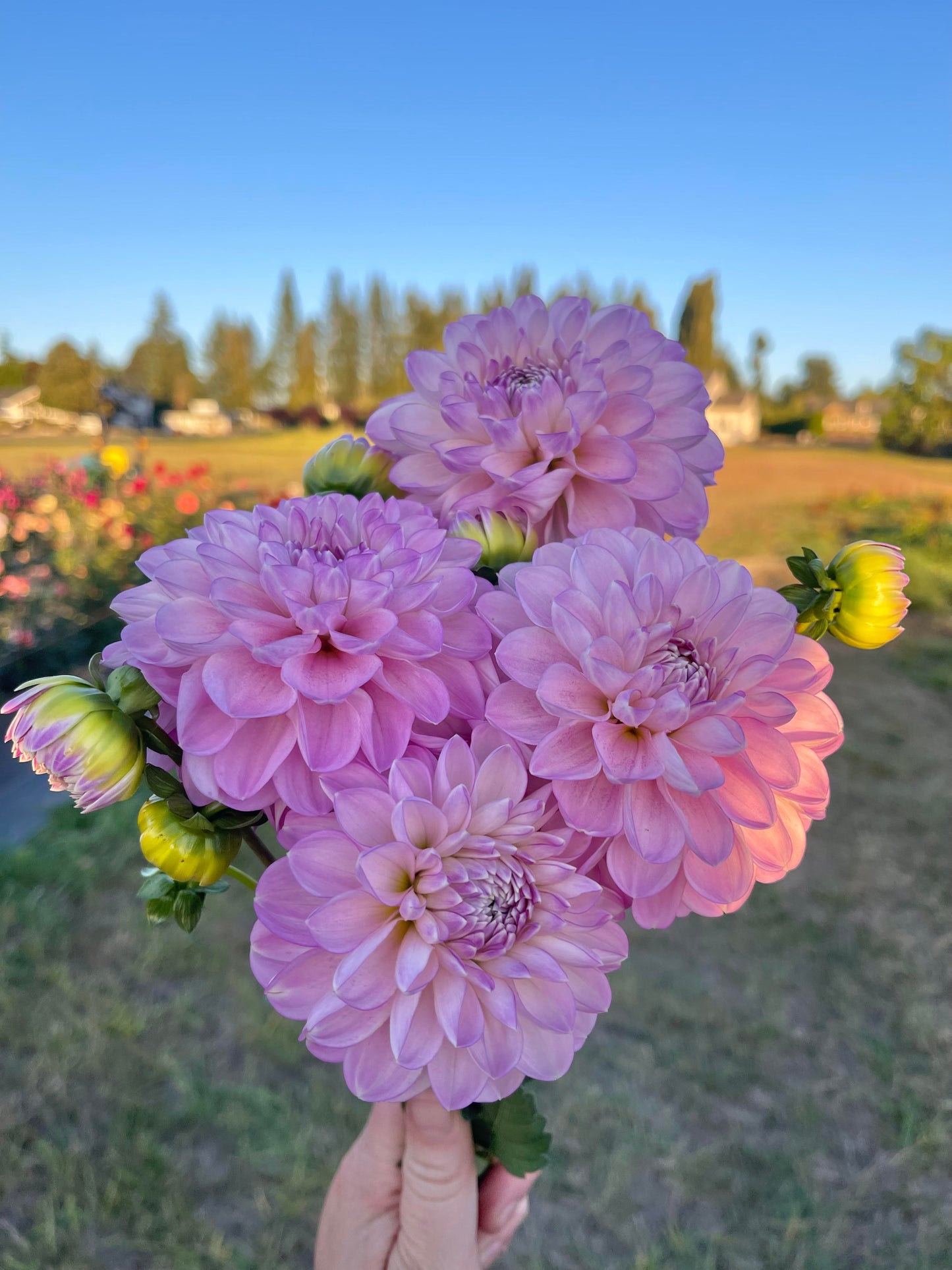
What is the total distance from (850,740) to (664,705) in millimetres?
4417

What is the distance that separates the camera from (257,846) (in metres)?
0.64

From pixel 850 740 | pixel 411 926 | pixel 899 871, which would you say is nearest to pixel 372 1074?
pixel 411 926

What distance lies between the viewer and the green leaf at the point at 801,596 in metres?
0.62

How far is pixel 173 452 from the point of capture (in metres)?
5.98

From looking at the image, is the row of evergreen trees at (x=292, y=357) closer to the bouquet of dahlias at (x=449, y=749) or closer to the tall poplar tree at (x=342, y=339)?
the tall poplar tree at (x=342, y=339)

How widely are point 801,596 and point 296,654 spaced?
0.39 m

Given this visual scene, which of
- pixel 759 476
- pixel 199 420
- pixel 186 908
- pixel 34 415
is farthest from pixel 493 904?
pixel 199 420

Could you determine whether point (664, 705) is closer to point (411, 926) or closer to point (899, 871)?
point (411, 926)

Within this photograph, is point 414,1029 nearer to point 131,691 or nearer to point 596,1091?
point 131,691

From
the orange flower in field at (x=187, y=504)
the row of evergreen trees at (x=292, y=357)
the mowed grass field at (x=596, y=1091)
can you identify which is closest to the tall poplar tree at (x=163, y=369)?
the row of evergreen trees at (x=292, y=357)

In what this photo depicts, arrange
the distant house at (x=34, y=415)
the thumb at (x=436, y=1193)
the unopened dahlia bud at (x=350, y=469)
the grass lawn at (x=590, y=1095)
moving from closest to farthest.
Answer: the unopened dahlia bud at (x=350, y=469) < the thumb at (x=436, y=1193) < the grass lawn at (x=590, y=1095) < the distant house at (x=34, y=415)

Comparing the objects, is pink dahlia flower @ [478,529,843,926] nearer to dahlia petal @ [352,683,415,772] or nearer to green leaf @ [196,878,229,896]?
dahlia petal @ [352,683,415,772]

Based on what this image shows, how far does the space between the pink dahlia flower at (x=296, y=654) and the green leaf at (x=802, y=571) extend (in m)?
0.27

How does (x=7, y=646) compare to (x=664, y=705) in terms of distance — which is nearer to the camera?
(x=664, y=705)
